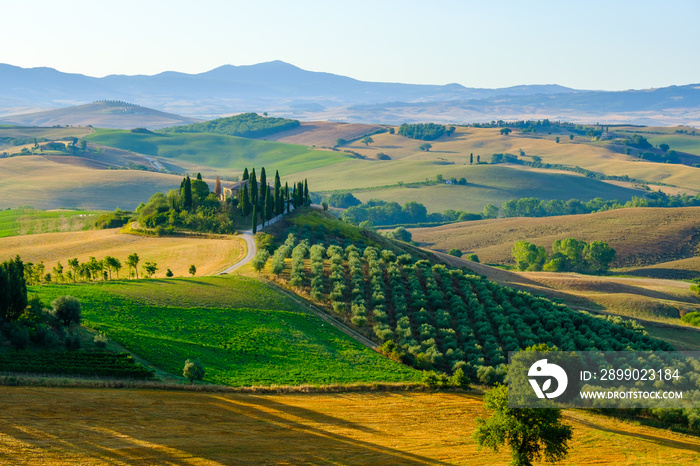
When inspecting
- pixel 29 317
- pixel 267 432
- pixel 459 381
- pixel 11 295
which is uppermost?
pixel 11 295

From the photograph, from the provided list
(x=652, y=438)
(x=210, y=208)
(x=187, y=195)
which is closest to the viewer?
(x=652, y=438)

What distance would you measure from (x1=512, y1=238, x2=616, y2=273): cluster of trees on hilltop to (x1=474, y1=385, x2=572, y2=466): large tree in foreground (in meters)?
107

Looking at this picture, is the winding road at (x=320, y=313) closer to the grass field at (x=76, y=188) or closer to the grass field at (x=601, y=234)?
the grass field at (x=601, y=234)

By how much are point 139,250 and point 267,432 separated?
56.2m

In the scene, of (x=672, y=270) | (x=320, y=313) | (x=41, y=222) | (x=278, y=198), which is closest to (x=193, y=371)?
(x=320, y=313)

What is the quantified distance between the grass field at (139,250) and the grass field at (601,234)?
76812mm

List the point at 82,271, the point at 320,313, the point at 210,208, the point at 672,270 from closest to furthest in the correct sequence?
the point at 320,313 < the point at 82,271 < the point at 210,208 < the point at 672,270

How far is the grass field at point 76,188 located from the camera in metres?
167

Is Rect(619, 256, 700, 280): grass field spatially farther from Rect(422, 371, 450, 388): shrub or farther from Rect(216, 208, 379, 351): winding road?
Rect(422, 371, 450, 388): shrub

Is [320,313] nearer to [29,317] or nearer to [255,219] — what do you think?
[29,317]

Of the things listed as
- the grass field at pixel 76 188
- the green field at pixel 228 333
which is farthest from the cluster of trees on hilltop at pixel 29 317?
the grass field at pixel 76 188

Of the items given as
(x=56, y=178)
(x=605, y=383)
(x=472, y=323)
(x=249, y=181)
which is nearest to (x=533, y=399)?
(x=605, y=383)

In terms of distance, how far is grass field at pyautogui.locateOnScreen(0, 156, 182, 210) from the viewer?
16662cm

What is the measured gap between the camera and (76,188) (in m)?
179
